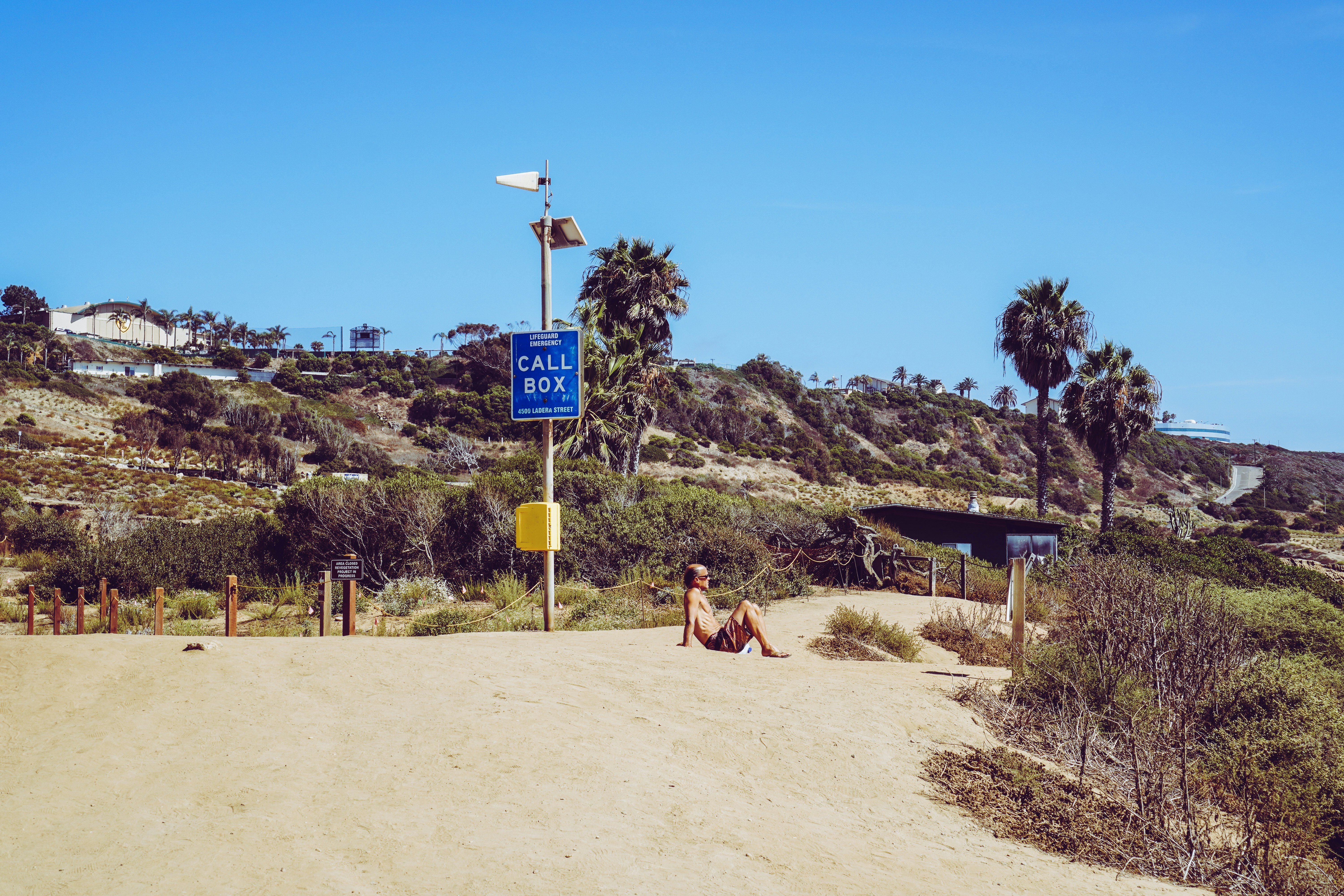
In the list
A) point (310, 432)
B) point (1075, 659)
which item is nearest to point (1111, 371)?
point (1075, 659)

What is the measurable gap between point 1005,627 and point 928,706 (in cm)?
676

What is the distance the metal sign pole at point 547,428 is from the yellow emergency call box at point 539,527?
14 centimetres

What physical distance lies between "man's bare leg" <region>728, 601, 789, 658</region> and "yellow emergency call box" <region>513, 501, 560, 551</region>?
2325mm

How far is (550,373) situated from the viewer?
441 inches

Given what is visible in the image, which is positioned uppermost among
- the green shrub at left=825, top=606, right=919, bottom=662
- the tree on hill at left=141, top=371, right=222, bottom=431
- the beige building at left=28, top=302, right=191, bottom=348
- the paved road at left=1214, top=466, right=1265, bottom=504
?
the beige building at left=28, top=302, right=191, bottom=348

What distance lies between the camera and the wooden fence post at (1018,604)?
9648 mm

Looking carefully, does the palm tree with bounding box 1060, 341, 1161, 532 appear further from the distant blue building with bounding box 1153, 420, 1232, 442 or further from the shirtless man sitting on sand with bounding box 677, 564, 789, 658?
the distant blue building with bounding box 1153, 420, 1232, 442

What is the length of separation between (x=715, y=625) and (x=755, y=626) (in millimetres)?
852

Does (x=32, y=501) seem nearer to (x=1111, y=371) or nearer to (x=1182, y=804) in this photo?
(x=1182, y=804)

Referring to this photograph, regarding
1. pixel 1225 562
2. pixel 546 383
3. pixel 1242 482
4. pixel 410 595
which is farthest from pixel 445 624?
pixel 1242 482

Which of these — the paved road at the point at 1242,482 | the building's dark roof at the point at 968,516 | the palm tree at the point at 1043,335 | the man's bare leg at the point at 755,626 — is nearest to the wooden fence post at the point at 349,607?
the man's bare leg at the point at 755,626

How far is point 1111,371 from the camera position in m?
35.3

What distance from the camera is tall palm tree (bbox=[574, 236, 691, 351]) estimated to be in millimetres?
28922

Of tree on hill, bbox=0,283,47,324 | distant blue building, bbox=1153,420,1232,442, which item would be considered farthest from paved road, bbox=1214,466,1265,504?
tree on hill, bbox=0,283,47,324
